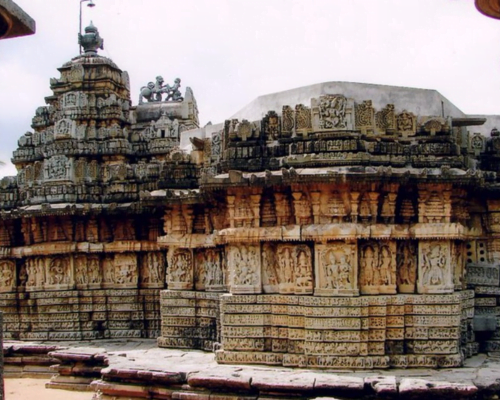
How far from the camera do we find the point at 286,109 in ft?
41.8

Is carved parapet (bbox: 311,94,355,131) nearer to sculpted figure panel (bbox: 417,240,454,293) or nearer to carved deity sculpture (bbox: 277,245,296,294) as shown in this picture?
carved deity sculpture (bbox: 277,245,296,294)

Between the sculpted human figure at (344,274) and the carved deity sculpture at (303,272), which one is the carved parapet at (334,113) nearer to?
the carved deity sculpture at (303,272)

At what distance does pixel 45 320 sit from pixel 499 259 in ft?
30.3

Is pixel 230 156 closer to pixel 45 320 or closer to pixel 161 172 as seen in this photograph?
pixel 161 172

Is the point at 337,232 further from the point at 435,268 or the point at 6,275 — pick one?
the point at 6,275

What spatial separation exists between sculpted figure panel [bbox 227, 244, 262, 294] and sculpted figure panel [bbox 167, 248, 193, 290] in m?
2.10

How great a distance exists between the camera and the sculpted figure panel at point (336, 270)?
12062 mm

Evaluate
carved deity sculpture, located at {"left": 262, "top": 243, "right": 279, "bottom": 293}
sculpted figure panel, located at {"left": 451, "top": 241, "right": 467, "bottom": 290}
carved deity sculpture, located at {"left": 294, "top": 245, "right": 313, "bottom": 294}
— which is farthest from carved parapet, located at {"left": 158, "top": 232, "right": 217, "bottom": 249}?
sculpted figure panel, located at {"left": 451, "top": 241, "right": 467, "bottom": 290}

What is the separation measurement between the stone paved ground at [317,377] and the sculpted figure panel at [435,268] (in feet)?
3.85

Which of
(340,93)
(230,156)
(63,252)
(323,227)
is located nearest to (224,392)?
(323,227)

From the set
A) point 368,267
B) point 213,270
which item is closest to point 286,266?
point 368,267

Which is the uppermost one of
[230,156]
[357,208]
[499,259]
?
[230,156]

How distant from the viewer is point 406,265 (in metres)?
12.4

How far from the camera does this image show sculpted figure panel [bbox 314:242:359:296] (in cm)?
1206
